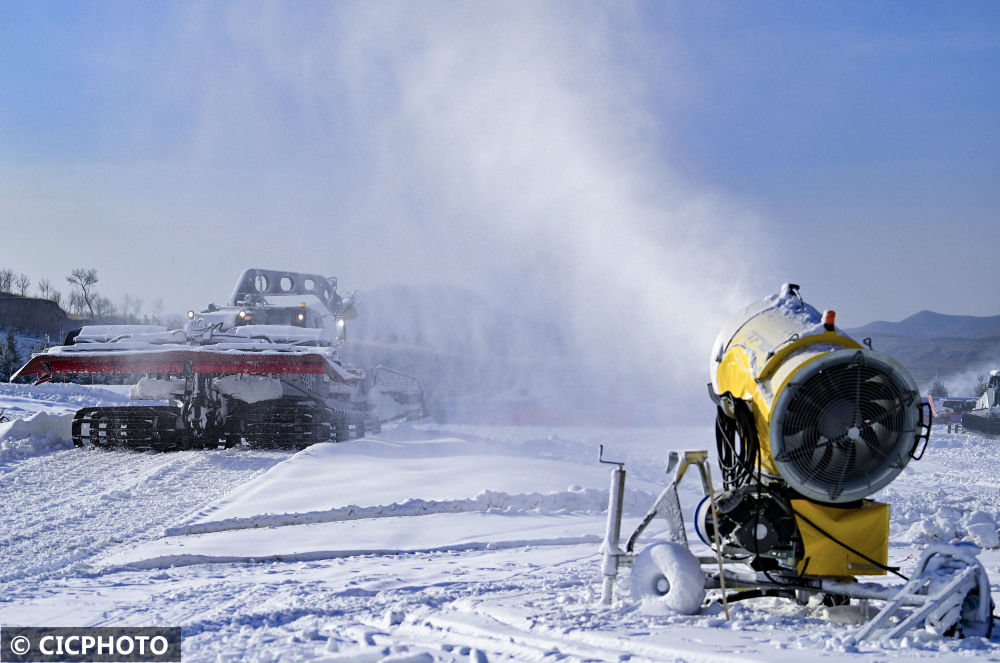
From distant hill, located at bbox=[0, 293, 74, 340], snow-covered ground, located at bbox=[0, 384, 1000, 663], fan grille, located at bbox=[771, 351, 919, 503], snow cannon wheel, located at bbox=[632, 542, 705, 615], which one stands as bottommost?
snow-covered ground, located at bbox=[0, 384, 1000, 663]

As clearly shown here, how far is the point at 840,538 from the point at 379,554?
13.7 feet

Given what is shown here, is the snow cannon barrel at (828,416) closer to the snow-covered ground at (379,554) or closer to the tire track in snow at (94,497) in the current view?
the snow-covered ground at (379,554)

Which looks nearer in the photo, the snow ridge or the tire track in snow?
the tire track in snow

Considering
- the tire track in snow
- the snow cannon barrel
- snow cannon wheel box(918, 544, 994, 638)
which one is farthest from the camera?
the tire track in snow

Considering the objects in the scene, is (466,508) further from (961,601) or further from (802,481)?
(961,601)

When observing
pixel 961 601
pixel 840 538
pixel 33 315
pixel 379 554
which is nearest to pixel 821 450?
pixel 840 538

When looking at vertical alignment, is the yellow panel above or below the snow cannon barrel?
below

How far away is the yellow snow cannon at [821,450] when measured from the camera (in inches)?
197

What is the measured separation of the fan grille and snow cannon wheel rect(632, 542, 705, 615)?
27.8 inches

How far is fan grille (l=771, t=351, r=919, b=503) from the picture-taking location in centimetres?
501

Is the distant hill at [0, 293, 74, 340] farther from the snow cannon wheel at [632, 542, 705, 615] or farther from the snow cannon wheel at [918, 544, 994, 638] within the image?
the snow cannon wheel at [918, 544, 994, 638]

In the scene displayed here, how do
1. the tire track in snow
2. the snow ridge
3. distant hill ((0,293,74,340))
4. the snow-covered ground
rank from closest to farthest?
the snow-covered ground, the tire track in snow, the snow ridge, distant hill ((0,293,74,340))

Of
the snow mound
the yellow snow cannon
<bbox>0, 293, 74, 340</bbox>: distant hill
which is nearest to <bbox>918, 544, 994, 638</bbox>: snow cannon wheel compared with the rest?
the yellow snow cannon

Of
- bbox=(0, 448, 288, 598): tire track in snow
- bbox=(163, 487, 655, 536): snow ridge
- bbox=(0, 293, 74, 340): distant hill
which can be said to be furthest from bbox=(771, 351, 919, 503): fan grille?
bbox=(0, 293, 74, 340): distant hill
